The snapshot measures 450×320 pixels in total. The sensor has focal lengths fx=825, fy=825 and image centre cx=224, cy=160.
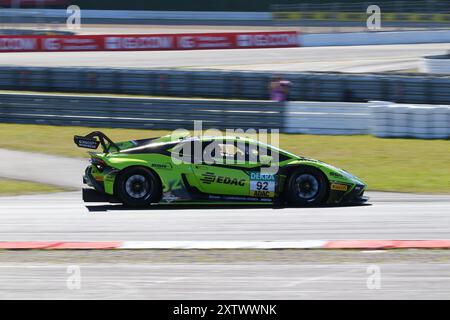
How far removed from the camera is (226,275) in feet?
28.0

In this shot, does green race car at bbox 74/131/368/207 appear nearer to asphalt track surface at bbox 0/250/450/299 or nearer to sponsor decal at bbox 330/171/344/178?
sponsor decal at bbox 330/171/344/178

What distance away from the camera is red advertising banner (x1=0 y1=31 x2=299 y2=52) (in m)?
37.7

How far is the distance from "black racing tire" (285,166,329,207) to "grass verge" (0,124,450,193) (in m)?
2.39

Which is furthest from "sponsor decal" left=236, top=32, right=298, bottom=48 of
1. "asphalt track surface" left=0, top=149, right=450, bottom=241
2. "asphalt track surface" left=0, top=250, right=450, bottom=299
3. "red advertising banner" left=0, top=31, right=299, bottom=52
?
"asphalt track surface" left=0, top=250, right=450, bottom=299

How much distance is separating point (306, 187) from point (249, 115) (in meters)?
8.34

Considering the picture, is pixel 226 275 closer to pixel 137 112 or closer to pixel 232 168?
pixel 232 168

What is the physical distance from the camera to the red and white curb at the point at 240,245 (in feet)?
31.8

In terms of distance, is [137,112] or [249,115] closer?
[249,115]

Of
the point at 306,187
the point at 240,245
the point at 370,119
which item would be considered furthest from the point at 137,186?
the point at 370,119

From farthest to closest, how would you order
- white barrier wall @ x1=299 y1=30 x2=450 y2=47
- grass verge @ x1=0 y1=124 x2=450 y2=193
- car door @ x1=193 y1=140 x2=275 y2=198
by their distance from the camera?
1. white barrier wall @ x1=299 y1=30 x2=450 y2=47
2. grass verge @ x1=0 y1=124 x2=450 y2=193
3. car door @ x1=193 y1=140 x2=275 y2=198

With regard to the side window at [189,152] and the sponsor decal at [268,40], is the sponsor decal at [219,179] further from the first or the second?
the sponsor decal at [268,40]

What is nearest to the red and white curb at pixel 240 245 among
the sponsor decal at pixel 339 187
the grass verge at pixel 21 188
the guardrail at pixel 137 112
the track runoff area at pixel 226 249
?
the track runoff area at pixel 226 249

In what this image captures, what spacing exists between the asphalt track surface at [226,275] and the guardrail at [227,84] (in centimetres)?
1509

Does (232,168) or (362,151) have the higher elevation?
(362,151)
